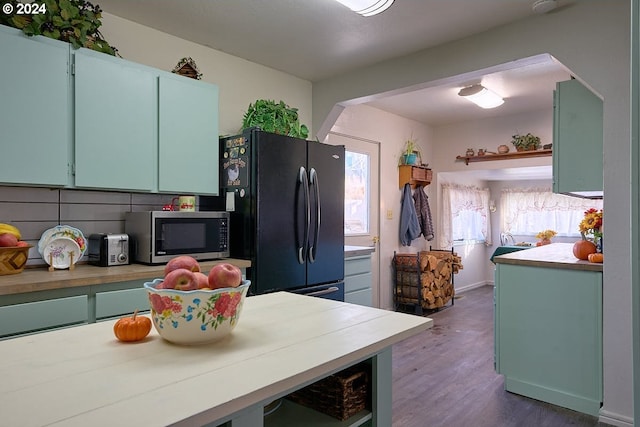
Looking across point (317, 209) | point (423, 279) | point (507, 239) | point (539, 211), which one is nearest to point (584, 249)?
point (317, 209)

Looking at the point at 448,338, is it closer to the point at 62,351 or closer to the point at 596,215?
the point at 596,215

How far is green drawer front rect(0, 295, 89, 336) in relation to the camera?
1.70 metres

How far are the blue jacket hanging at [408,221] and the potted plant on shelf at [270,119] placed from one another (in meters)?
2.58

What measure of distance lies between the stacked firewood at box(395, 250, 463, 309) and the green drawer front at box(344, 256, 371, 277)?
139cm

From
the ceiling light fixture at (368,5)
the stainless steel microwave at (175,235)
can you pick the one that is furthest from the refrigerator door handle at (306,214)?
the ceiling light fixture at (368,5)

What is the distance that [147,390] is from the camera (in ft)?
2.49

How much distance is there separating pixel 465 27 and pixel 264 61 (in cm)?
161

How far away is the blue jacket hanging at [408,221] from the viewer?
17.4ft

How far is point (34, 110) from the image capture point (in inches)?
80.0

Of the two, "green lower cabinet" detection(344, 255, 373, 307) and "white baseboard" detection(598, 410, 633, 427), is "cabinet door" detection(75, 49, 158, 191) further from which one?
"white baseboard" detection(598, 410, 633, 427)

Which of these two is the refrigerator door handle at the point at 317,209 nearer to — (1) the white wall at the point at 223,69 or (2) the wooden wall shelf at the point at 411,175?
(1) the white wall at the point at 223,69

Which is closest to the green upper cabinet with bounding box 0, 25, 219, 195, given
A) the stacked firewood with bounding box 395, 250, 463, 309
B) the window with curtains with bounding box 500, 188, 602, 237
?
the stacked firewood with bounding box 395, 250, 463, 309

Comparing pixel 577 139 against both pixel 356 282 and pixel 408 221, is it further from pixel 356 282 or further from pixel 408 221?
pixel 408 221

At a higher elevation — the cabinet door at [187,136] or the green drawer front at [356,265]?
the cabinet door at [187,136]
